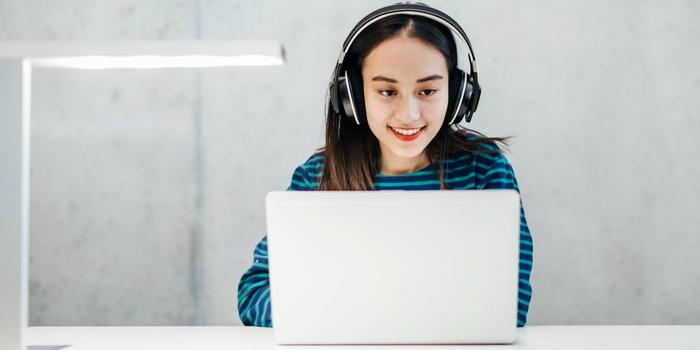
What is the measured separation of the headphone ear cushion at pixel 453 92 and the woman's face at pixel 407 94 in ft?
0.06

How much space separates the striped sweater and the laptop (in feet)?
1.55

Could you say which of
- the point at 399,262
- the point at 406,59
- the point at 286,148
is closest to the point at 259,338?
the point at 399,262

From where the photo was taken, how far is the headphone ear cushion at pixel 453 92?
152 centimetres

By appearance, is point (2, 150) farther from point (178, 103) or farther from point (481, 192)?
point (178, 103)

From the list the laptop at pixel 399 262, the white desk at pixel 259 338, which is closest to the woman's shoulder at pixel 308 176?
the white desk at pixel 259 338

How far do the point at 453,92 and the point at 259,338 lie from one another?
79cm

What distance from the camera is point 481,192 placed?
875 mm

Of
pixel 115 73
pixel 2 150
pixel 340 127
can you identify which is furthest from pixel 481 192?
pixel 115 73

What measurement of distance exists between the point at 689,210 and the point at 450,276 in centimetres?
196

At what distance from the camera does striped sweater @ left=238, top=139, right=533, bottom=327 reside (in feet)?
4.70

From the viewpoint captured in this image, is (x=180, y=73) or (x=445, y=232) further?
(x=180, y=73)

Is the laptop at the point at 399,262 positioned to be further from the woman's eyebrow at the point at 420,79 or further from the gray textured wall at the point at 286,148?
the gray textured wall at the point at 286,148

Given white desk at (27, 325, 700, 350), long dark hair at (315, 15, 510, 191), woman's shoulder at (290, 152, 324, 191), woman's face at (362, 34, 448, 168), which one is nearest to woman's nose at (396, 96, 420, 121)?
woman's face at (362, 34, 448, 168)

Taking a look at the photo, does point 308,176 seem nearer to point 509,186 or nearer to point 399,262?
point 509,186
